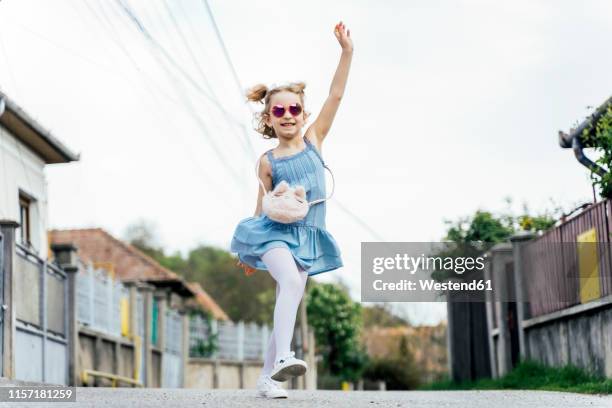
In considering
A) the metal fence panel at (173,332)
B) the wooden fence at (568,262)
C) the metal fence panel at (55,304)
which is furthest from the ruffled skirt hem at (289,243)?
the metal fence panel at (173,332)

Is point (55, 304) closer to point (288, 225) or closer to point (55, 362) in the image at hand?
point (55, 362)

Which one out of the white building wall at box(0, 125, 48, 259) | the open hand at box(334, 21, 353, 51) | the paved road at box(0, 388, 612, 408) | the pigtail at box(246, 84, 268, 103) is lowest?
the paved road at box(0, 388, 612, 408)

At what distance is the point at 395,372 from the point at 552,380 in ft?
94.7

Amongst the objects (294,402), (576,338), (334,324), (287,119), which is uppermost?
(334,324)

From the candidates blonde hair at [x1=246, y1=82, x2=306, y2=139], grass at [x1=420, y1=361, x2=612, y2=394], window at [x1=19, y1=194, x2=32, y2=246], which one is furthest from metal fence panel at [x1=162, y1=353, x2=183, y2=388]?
blonde hair at [x1=246, y1=82, x2=306, y2=139]

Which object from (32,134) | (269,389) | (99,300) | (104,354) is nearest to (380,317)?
(99,300)

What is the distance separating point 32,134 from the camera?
60.5 feet

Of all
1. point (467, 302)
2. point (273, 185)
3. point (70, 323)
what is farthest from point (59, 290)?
point (273, 185)

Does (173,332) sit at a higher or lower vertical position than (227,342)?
higher

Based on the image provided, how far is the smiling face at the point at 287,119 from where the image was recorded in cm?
677

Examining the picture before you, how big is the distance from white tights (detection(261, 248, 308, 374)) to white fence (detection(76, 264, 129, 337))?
1130 centimetres

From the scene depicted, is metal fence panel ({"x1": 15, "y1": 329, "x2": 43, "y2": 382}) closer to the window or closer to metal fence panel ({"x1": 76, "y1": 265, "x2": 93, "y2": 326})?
metal fence panel ({"x1": 76, "y1": 265, "x2": 93, "y2": 326})

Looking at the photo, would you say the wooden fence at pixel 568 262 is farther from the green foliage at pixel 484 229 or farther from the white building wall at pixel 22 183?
the white building wall at pixel 22 183

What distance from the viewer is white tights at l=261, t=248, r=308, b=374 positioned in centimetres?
638
